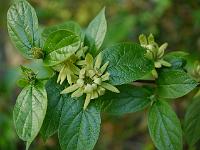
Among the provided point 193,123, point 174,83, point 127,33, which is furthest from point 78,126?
point 127,33

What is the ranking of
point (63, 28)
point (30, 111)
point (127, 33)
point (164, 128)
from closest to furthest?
point (30, 111) → point (164, 128) → point (63, 28) → point (127, 33)

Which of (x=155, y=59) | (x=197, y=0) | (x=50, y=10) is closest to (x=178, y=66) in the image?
(x=155, y=59)

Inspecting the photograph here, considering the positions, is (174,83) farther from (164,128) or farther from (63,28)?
(63,28)

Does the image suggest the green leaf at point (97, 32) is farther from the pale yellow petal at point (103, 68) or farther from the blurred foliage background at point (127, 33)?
the blurred foliage background at point (127, 33)

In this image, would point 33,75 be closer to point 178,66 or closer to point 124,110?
point 124,110

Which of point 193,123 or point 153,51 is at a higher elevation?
point 153,51

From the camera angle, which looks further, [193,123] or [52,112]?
[193,123]

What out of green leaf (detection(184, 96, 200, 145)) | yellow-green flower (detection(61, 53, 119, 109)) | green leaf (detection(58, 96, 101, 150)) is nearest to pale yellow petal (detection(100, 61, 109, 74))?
yellow-green flower (detection(61, 53, 119, 109))
